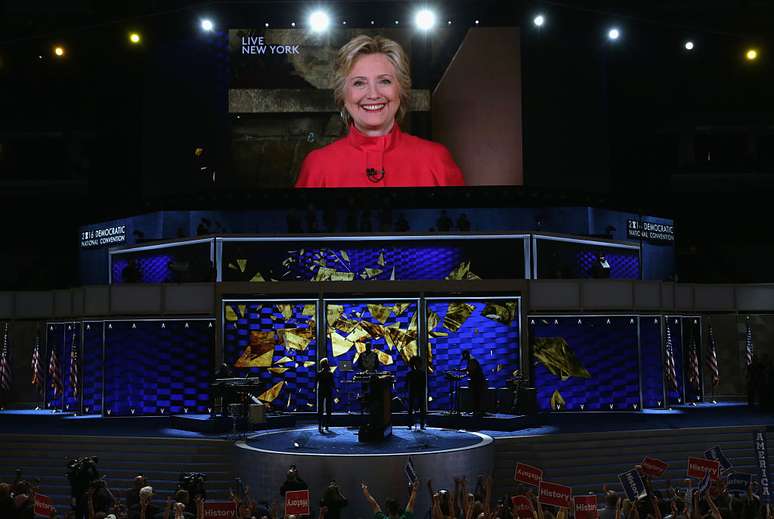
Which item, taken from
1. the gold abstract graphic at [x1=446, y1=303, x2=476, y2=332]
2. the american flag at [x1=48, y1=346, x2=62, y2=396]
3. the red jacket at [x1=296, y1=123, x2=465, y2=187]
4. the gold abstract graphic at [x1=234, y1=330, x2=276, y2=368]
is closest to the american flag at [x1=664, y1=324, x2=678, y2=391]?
the gold abstract graphic at [x1=446, y1=303, x2=476, y2=332]

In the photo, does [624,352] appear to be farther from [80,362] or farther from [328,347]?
[80,362]

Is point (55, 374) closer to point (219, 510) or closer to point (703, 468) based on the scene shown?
point (219, 510)

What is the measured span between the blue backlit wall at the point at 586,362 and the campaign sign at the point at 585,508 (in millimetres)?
14635

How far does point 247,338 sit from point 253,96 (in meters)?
8.29

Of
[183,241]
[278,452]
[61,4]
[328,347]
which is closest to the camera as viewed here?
[278,452]

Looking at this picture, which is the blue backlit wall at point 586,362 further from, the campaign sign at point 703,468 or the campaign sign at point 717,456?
the campaign sign at point 703,468

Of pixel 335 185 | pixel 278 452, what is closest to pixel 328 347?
pixel 335 185

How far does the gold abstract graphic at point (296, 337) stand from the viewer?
23078 mm

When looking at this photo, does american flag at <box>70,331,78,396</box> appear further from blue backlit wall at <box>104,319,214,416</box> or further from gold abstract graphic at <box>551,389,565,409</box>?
gold abstract graphic at <box>551,389,565,409</box>

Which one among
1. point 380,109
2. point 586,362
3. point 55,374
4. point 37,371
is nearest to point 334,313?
point 586,362

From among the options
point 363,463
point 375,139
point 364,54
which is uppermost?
point 364,54

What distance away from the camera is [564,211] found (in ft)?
90.2

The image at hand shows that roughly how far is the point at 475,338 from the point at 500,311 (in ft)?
3.07

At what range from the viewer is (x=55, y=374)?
25891mm
